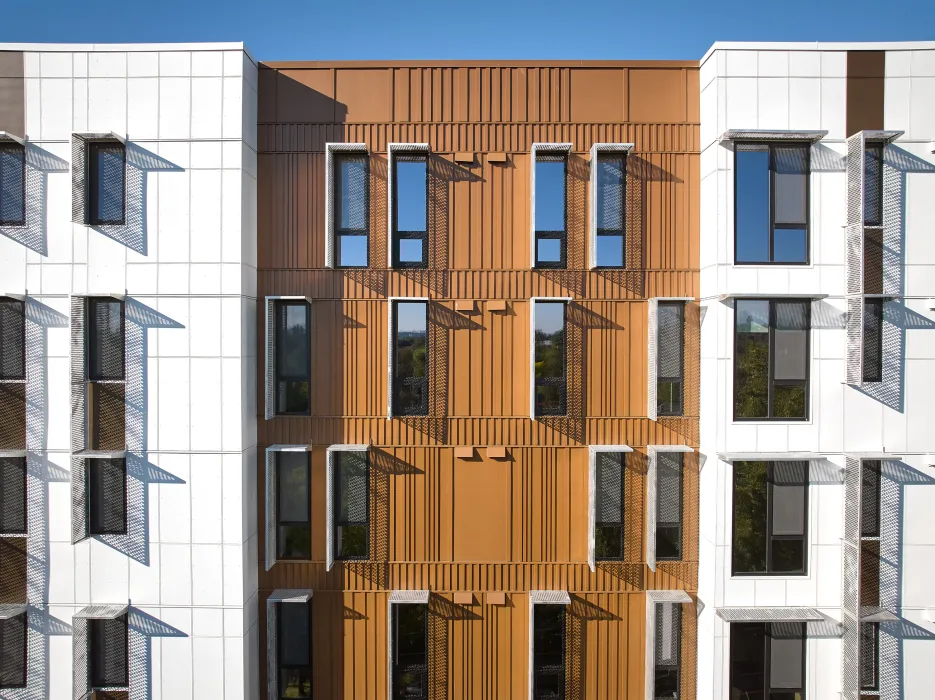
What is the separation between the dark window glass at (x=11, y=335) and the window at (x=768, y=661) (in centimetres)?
1205

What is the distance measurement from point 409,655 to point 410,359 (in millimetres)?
4907

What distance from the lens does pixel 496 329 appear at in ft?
26.1

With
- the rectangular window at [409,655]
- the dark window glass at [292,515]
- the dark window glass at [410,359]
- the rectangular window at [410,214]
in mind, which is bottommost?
the rectangular window at [409,655]

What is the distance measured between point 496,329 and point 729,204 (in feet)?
13.7

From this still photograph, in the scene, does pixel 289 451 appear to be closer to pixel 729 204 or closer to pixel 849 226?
pixel 729 204

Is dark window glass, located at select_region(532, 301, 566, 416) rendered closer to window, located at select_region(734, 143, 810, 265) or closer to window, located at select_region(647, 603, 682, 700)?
window, located at select_region(734, 143, 810, 265)

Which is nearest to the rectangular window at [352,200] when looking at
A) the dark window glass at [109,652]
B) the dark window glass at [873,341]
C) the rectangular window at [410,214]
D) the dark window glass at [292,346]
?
the rectangular window at [410,214]

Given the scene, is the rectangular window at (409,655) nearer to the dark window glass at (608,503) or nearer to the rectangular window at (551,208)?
the dark window glass at (608,503)

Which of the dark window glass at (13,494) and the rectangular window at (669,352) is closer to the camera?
the dark window glass at (13,494)

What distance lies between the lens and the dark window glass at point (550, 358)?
7859mm

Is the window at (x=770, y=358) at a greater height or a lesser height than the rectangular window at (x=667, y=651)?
greater

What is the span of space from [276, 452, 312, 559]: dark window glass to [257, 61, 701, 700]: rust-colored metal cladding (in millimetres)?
193

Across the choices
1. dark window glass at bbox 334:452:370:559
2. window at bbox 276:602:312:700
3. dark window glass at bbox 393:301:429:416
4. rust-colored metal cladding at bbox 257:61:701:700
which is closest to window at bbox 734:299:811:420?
rust-colored metal cladding at bbox 257:61:701:700

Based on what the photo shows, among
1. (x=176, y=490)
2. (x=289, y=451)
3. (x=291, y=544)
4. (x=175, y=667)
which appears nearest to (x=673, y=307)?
(x=289, y=451)
